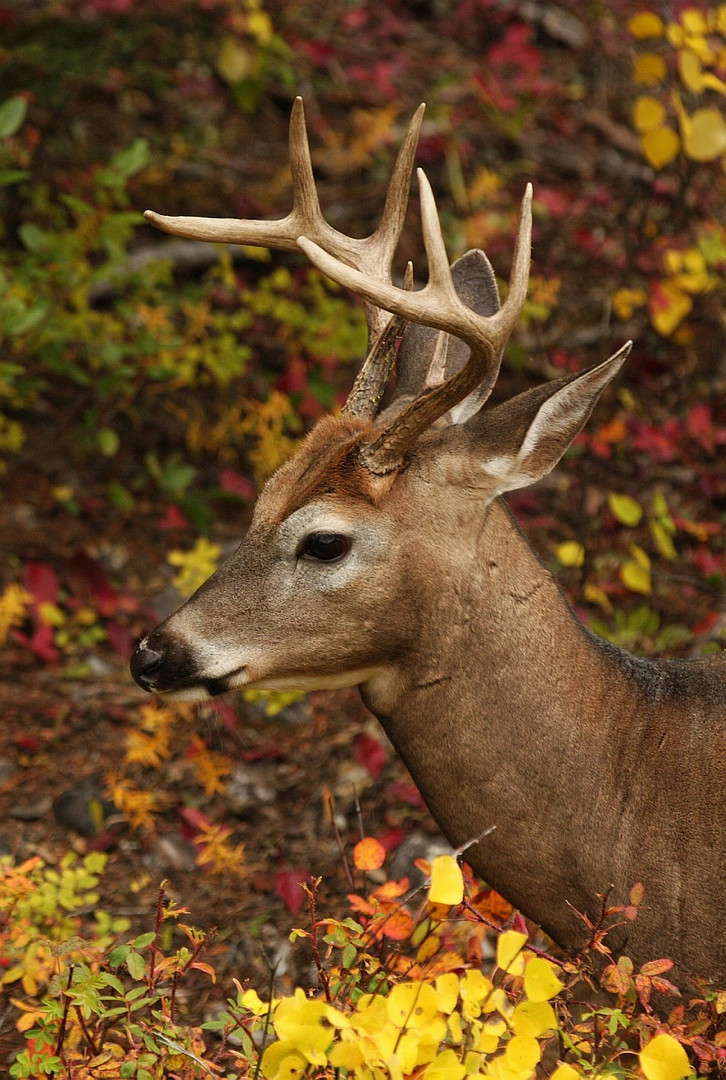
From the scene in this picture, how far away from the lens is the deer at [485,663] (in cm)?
330

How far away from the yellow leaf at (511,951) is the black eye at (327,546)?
1.16m

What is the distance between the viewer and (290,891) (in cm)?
415

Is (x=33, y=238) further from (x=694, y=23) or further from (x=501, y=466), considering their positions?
(x=501, y=466)

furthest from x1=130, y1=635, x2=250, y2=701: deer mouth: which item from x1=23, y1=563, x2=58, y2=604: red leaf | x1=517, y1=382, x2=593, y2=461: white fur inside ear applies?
x1=23, y1=563, x2=58, y2=604: red leaf

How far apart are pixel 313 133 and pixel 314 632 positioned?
5.37 m

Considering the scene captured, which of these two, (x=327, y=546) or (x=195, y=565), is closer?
(x=327, y=546)

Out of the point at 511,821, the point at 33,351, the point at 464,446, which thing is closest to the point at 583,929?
the point at 511,821

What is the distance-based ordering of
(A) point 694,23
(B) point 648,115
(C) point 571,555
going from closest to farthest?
(A) point 694,23 < (B) point 648,115 < (C) point 571,555

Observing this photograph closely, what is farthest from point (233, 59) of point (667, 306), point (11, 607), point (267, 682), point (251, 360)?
point (267, 682)

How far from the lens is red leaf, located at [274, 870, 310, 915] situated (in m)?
4.12

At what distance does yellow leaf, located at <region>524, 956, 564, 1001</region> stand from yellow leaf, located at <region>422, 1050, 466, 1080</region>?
18cm

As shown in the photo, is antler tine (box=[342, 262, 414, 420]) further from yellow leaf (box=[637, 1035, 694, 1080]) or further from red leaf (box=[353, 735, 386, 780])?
yellow leaf (box=[637, 1035, 694, 1080])

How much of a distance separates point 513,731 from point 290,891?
1.18m

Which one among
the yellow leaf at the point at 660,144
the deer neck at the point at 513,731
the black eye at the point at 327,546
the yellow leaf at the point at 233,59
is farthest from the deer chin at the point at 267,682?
the yellow leaf at the point at 233,59
